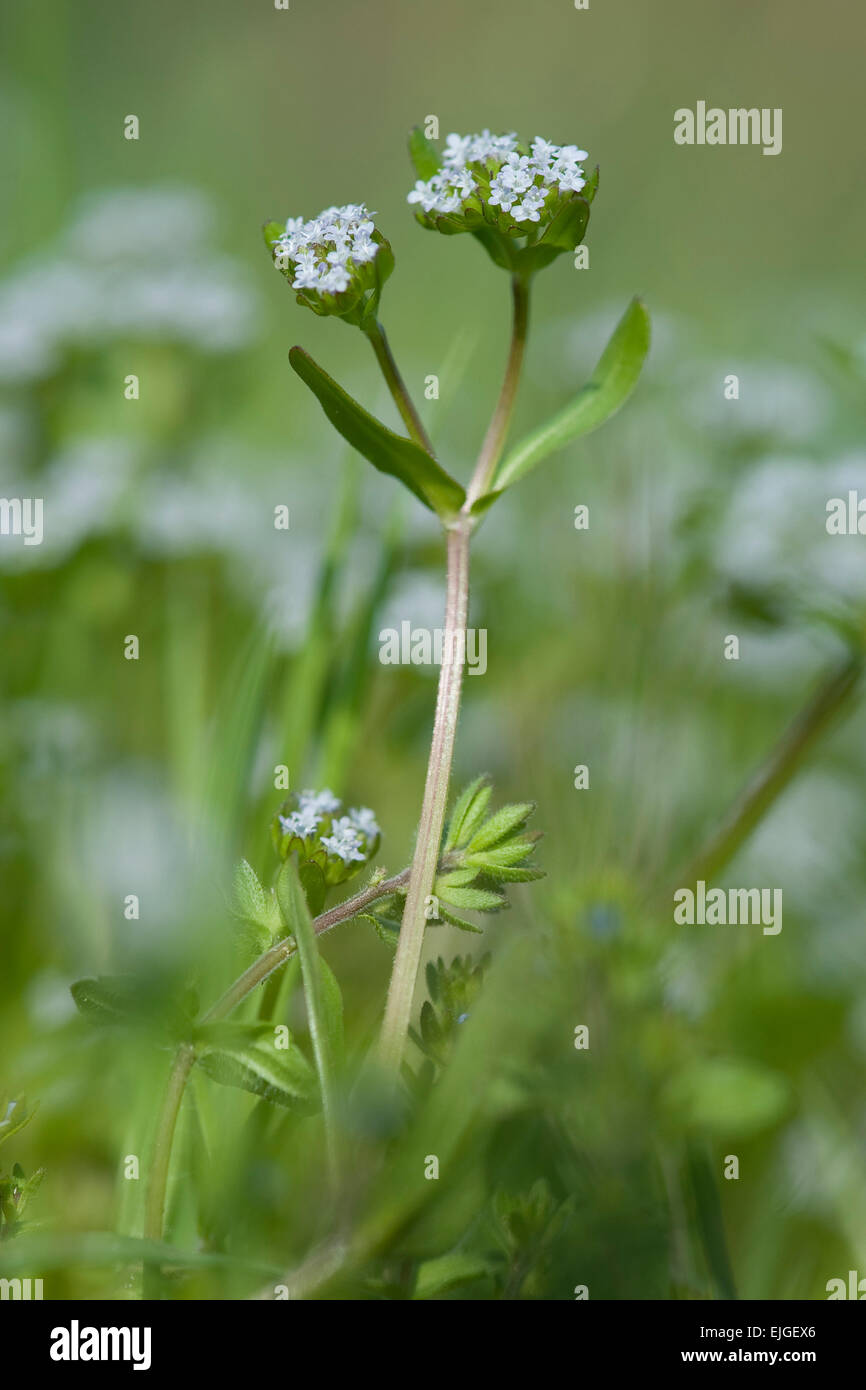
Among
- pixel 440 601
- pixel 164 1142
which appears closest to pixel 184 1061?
pixel 164 1142

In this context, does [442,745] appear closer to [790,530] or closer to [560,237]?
[560,237]

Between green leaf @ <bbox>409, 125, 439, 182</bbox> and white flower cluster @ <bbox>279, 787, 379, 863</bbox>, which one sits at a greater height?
green leaf @ <bbox>409, 125, 439, 182</bbox>

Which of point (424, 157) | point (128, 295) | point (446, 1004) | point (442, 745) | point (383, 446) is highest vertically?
point (128, 295)

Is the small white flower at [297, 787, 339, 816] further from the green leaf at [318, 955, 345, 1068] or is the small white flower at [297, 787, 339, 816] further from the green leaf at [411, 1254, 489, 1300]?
the green leaf at [411, 1254, 489, 1300]

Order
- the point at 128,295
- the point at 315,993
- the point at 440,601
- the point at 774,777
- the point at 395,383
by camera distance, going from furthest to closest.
A: the point at 128,295 < the point at 440,601 < the point at 774,777 < the point at 395,383 < the point at 315,993

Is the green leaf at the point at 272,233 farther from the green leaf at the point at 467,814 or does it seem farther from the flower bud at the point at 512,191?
the green leaf at the point at 467,814

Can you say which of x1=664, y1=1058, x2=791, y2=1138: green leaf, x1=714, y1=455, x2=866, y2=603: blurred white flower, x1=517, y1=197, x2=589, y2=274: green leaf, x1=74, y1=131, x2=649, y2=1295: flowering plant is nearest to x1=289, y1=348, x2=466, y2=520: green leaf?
x1=74, y1=131, x2=649, y2=1295: flowering plant

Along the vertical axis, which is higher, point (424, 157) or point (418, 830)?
point (424, 157)
